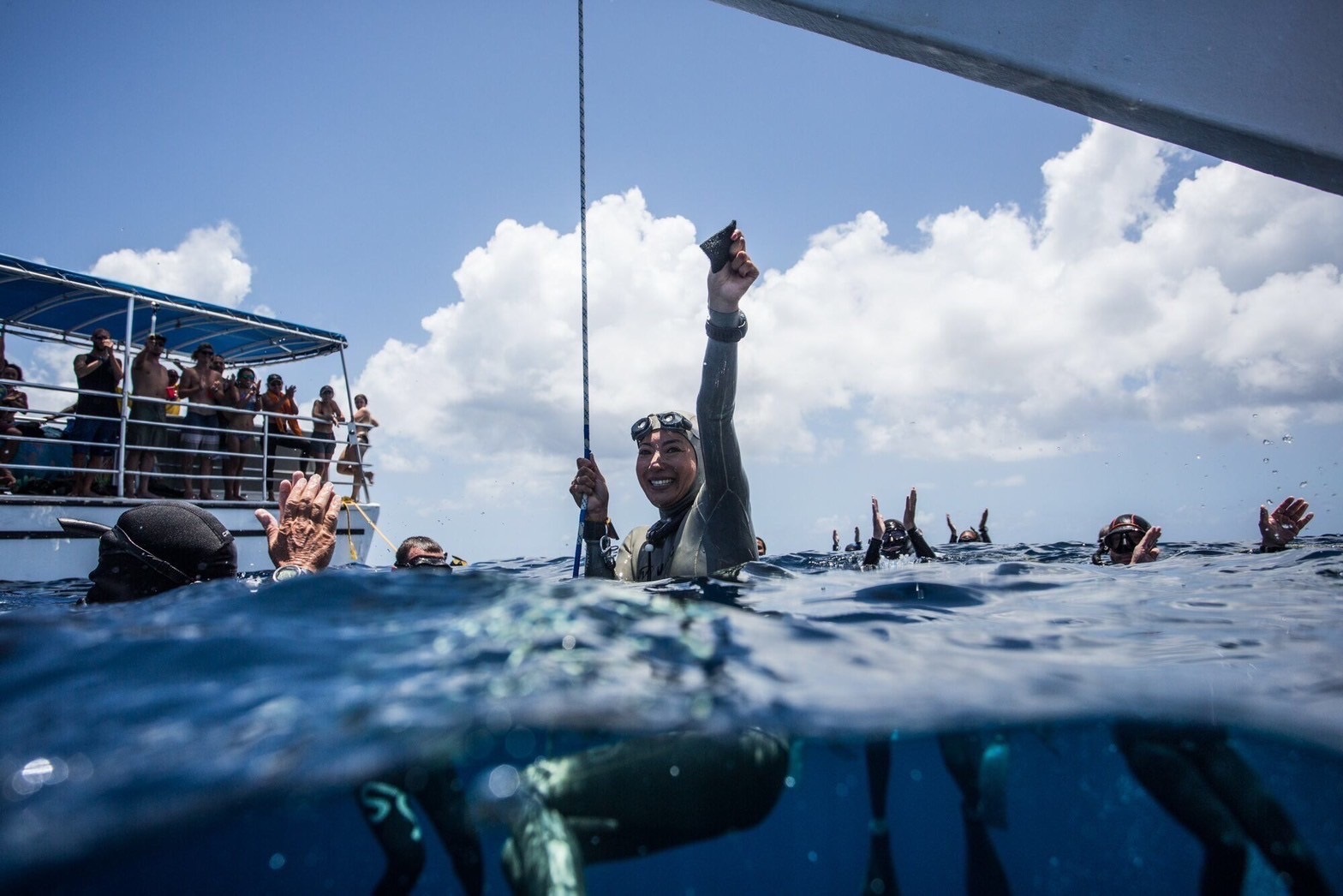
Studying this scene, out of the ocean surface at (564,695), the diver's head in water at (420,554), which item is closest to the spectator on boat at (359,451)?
the diver's head in water at (420,554)

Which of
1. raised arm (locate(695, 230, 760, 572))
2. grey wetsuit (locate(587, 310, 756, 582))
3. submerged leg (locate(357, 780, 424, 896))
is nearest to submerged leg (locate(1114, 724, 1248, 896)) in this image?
grey wetsuit (locate(587, 310, 756, 582))

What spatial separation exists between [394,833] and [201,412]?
28.7ft

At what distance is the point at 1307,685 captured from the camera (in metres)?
2.95

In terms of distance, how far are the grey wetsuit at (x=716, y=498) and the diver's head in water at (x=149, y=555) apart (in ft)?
8.17

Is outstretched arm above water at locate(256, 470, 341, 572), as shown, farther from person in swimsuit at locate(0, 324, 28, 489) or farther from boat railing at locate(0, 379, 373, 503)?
person in swimsuit at locate(0, 324, 28, 489)

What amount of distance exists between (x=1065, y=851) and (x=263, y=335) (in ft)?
43.5

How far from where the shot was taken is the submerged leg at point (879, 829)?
355cm

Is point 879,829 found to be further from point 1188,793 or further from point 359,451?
point 359,451

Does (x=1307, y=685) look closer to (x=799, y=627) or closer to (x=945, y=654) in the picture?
(x=945, y=654)

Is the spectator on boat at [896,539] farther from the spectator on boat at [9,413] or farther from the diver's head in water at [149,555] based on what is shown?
the spectator on boat at [9,413]

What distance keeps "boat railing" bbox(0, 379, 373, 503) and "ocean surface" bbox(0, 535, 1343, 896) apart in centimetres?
532

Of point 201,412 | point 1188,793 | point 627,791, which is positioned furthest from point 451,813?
point 201,412

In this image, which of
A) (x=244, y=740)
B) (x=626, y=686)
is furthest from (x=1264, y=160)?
(x=244, y=740)

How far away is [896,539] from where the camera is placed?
9.78 metres
